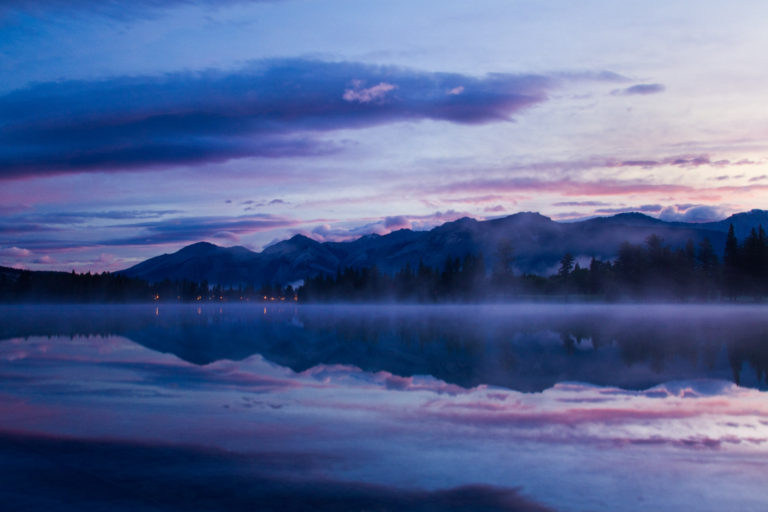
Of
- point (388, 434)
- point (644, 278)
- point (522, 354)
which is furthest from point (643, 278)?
point (388, 434)

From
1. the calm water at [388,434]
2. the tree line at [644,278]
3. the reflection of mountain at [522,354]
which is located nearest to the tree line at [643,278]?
the tree line at [644,278]

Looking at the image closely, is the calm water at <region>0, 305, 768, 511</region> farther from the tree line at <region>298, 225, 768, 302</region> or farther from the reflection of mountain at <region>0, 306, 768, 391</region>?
the tree line at <region>298, 225, 768, 302</region>

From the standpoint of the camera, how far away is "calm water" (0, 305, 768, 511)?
10008 millimetres

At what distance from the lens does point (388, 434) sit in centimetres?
1398

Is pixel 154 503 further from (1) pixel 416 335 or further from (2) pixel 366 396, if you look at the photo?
(1) pixel 416 335

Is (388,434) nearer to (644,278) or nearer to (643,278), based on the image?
(644,278)

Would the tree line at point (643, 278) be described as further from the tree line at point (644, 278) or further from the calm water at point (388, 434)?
the calm water at point (388, 434)

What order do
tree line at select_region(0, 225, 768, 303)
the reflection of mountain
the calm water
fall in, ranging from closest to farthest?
1. the calm water
2. the reflection of mountain
3. tree line at select_region(0, 225, 768, 303)

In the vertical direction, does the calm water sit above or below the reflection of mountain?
above

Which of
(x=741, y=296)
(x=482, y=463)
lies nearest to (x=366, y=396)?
(x=482, y=463)

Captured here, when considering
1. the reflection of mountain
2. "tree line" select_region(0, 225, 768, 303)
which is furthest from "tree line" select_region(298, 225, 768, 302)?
the reflection of mountain

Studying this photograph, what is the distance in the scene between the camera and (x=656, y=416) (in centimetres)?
1585

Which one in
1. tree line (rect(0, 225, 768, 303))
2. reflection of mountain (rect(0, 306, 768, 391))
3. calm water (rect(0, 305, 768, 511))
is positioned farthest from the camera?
tree line (rect(0, 225, 768, 303))

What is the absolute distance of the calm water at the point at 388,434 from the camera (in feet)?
32.8
